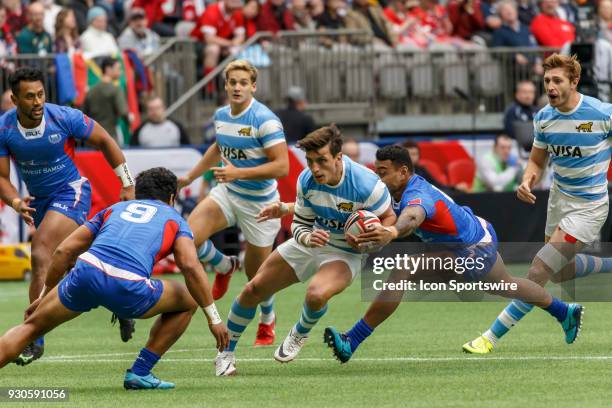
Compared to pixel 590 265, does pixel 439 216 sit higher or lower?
higher

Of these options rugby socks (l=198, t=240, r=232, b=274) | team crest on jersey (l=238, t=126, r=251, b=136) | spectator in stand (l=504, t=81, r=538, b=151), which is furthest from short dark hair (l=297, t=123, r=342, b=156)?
spectator in stand (l=504, t=81, r=538, b=151)

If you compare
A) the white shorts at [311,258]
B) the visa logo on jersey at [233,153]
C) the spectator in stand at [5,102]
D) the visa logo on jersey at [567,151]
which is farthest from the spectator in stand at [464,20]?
the white shorts at [311,258]

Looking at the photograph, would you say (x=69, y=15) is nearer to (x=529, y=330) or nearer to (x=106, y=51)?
(x=106, y=51)

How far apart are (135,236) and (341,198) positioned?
1.76 m

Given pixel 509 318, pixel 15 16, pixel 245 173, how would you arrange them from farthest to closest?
pixel 15 16 < pixel 245 173 < pixel 509 318

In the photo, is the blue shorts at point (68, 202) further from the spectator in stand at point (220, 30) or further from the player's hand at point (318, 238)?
the spectator in stand at point (220, 30)

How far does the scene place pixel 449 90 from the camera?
80.6ft

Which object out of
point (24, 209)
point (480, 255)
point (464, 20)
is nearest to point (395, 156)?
point (480, 255)

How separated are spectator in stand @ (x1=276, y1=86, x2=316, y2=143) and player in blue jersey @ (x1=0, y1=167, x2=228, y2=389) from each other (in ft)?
38.6

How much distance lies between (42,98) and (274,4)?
12993mm

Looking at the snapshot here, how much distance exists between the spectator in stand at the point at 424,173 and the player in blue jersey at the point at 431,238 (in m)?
7.98

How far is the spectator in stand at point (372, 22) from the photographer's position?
24.6m

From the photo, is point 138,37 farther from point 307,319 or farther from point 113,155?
point 307,319

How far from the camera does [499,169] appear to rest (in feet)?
70.6
